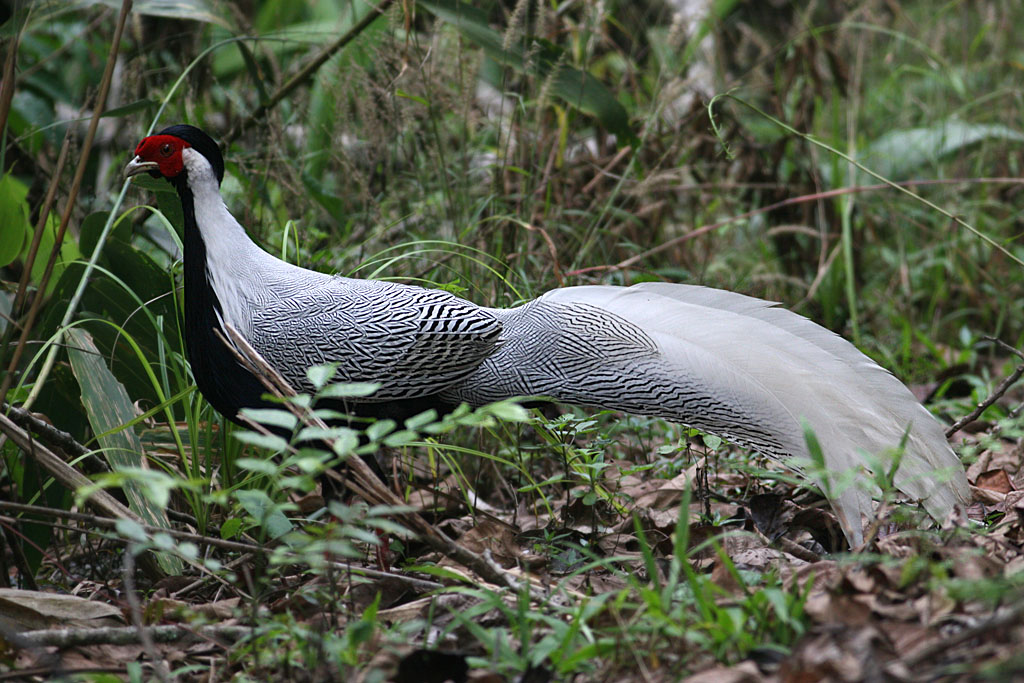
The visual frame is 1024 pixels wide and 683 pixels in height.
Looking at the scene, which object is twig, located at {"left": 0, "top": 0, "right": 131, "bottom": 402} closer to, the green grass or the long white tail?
the green grass

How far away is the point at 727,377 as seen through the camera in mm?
2658

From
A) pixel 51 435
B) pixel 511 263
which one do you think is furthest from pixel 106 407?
pixel 511 263

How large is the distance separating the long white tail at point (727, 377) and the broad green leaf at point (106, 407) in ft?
3.23

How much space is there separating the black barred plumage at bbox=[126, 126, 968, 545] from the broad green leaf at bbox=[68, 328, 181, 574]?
0.92 ft

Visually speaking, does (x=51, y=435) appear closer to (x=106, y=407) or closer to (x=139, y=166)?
(x=106, y=407)

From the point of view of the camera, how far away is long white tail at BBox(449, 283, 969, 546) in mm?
2475

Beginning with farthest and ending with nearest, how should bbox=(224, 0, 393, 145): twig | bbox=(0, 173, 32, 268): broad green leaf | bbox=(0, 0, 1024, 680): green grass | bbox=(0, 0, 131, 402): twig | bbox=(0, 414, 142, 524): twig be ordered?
bbox=(224, 0, 393, 145): twig < bbox=(0, 173, 32, 268): broad green leaf < bbox=(0, 414, 142, 524): twig < bbox=(0, 0, 131, 402): twig < bbox=(0, 0, 1024, 680): green grass

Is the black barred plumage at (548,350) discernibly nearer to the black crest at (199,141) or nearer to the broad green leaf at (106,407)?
the black crest at (199,141)

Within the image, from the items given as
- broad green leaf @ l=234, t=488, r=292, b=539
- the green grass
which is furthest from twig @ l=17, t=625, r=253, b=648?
broad green leaf @ l=234, t=488, r=292, b=539

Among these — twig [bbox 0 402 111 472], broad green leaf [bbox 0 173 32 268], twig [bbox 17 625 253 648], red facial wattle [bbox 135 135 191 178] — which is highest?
red facial wattle [bbox 135 135 191 178]

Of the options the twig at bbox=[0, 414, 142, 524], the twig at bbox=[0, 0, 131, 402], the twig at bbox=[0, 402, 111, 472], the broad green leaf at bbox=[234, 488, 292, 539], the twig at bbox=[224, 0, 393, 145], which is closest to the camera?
the broad green leaf at bbox=[234, 488, 292, 539]

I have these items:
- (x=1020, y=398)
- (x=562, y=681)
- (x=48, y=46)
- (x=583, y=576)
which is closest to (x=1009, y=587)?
(x=562, y=681)

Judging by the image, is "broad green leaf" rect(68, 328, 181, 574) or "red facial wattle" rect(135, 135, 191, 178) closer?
"broad green leaf" rect(68, 328, 181, 574)

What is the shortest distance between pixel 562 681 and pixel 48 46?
513 cm
